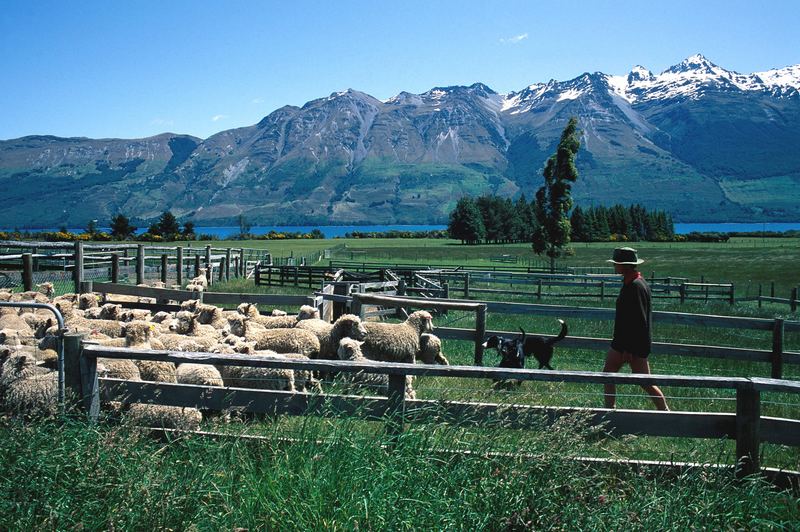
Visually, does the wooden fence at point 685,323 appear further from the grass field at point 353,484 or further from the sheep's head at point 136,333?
the grass field at point 353,484

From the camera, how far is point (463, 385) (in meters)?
8.59

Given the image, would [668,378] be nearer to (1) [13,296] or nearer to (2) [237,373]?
(2) [237,373]

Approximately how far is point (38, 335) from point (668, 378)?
900cm

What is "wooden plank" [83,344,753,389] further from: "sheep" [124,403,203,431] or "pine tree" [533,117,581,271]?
"pine tree" [533,117,581,271]

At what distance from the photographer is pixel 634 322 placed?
7293mm

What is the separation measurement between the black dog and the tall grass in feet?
14.3

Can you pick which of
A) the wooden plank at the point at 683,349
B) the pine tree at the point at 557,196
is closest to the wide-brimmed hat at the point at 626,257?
the wooden plank at the point at 683,349

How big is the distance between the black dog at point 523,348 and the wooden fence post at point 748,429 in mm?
4231

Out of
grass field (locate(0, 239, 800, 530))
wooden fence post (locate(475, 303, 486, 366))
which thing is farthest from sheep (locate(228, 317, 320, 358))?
grass field (locate(0, 239, 800, 530))

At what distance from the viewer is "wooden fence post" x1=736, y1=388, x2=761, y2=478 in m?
4.63

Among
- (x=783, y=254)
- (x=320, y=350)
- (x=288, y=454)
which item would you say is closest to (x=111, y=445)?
(x=288, y=454)

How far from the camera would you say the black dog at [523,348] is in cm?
905

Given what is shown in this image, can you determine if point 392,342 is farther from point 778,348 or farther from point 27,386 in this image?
point 778,348

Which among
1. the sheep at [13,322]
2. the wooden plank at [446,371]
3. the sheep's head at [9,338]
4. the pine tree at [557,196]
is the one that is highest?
the pine tree at [557,196]
